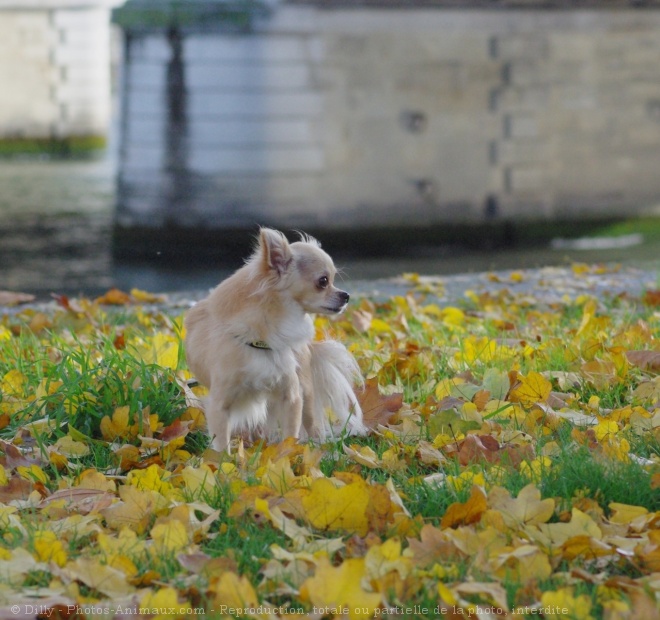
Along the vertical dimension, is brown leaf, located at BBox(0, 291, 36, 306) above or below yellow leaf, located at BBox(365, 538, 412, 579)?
below

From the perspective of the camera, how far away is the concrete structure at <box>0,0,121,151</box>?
3906 cm

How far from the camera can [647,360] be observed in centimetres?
471

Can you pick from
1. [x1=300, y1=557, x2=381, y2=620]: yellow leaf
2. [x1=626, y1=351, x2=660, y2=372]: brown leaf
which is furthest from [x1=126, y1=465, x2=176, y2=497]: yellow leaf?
[x1=626, y1=351, x2=660, y2=372]: brown leaf

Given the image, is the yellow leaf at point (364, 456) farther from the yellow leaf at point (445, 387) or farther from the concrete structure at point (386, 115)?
the concrete structure at point (386, 115)

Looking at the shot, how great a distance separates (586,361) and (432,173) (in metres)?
16.7

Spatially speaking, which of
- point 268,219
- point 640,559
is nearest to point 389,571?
point 640,559

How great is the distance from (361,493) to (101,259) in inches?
685

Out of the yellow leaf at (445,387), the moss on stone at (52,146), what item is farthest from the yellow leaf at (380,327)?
the moss on stone at (52,146)

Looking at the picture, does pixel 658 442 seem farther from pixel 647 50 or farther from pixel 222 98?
pixel 647 50

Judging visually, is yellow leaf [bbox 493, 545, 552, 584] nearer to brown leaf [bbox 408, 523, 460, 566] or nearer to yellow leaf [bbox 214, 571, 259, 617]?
brown leaf [bbox 408, 523, 460, 566]

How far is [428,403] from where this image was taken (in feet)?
14.0

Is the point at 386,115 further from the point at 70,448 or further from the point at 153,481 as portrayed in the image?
the point at 153,481

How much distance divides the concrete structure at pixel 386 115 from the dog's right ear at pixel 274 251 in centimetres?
1600

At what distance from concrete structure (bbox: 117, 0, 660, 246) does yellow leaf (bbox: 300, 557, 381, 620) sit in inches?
690
